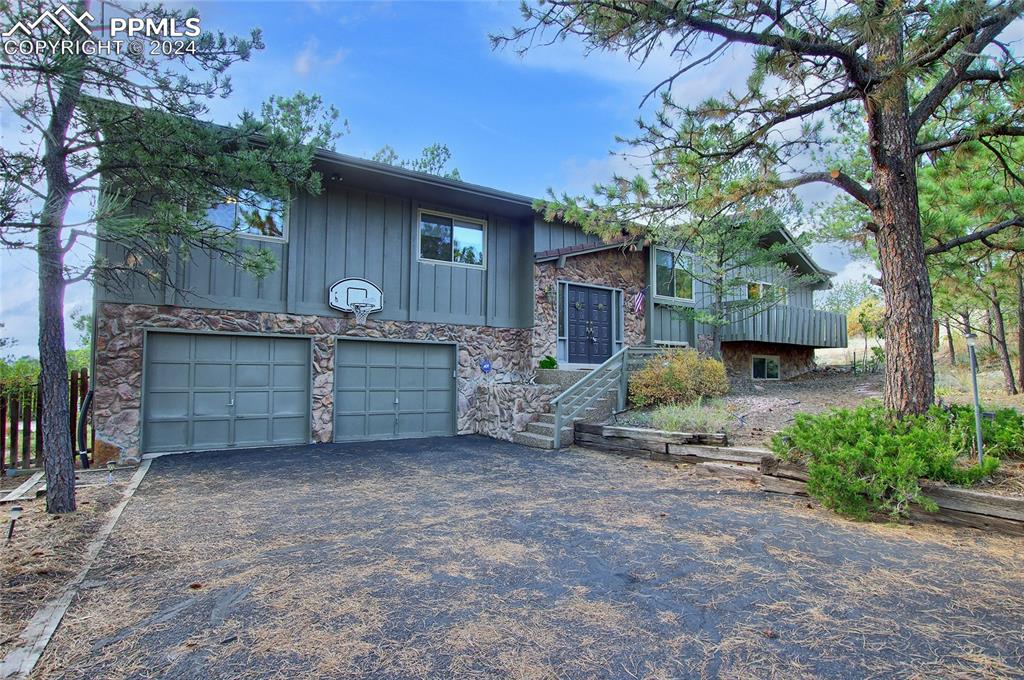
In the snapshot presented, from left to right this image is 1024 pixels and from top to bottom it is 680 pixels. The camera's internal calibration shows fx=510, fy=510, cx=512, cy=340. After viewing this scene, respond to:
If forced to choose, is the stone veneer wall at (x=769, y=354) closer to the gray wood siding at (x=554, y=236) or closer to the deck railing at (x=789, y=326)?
the deck railing at (x=789, y=326)

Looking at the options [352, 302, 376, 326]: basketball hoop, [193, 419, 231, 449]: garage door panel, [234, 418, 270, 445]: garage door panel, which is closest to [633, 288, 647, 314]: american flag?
[352, 302, 376, 326]: basketball hoop

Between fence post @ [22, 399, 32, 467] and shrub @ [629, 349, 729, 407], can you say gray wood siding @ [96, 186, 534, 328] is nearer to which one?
fence post @ [22, 399, 32, 467]

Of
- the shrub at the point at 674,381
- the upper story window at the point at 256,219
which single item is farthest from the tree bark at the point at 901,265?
the upper story window at the point at 256,219

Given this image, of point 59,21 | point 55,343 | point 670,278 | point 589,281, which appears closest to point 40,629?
point 55,343

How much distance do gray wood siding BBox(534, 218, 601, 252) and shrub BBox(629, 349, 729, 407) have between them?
124 inches

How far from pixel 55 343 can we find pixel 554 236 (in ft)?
27.6

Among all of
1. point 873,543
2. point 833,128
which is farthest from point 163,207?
point 833,128

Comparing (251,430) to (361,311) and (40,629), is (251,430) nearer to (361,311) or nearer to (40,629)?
(361,311)

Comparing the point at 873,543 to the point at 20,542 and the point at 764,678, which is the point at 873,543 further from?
the point at 20,542

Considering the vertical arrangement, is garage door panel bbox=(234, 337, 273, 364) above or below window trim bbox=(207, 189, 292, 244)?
below

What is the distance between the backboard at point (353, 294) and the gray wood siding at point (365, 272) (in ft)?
0.43

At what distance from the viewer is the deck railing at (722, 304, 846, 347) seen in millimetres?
13266

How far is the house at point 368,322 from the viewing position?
7578 mm

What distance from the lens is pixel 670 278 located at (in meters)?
13.0
